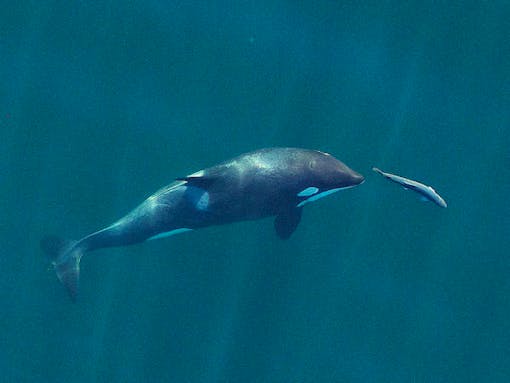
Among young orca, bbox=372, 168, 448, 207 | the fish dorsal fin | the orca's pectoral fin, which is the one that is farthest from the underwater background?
young orca, bbox=372, 168, 448, 207

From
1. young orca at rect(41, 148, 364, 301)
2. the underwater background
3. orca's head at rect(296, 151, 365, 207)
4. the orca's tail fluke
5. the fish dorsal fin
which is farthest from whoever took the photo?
the underwater background

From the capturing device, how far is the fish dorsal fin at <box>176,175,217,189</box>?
320 inches

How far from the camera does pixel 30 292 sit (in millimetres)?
10367

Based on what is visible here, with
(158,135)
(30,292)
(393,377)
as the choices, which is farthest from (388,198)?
(30,292)

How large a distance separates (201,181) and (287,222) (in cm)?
204

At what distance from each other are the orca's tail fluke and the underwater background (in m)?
0.86

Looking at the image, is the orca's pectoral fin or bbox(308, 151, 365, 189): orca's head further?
the orca's pectoral fin

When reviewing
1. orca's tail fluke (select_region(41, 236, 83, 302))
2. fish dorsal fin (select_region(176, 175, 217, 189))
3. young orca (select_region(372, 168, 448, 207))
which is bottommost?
orca's tail fluke (select_region(41, 236, 83, 302))

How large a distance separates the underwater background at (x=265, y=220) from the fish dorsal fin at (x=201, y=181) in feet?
7.15

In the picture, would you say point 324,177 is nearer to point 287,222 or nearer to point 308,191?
point 308,191

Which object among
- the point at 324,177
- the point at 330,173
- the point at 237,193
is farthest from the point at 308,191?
the point at 237,193

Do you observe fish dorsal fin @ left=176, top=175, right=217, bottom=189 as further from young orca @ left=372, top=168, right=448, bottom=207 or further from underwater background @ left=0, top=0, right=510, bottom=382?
young orca @ left=372, top=168, right=448, bottom=207

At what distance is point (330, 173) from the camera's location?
865 centimetres

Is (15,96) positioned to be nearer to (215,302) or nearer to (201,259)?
(201,259)
